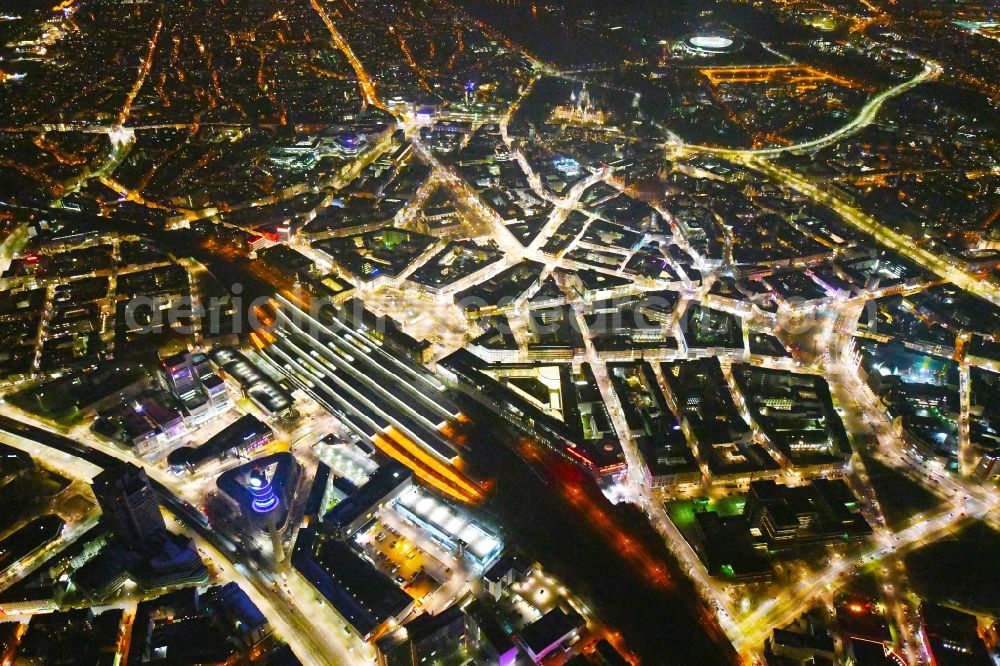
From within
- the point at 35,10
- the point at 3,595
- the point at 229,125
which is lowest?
the point at 3,595

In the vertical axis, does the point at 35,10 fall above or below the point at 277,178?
above

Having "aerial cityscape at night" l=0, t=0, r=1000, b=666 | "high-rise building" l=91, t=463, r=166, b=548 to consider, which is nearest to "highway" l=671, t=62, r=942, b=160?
"aerial cityscape at night" l=0, t=0, r=1000, b=666

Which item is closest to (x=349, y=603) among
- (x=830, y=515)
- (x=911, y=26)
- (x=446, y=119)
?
(x=830, y=515)

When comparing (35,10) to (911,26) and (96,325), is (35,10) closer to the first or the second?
(96,325)

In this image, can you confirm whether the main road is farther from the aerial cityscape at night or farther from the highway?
the highway

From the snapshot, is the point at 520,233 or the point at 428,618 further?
the point at 520,233
